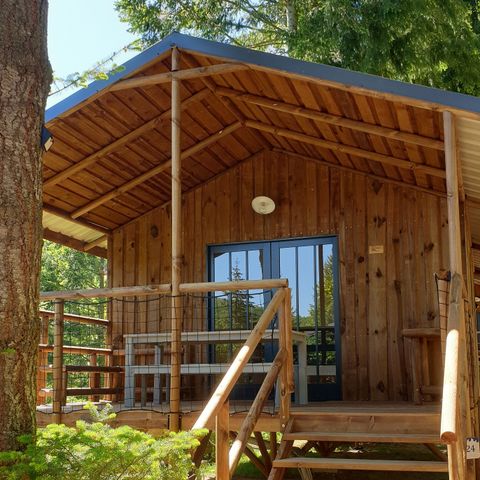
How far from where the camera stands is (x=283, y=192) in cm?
910

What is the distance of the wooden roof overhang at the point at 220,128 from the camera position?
6.11 meters

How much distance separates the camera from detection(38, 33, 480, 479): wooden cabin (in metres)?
5.98

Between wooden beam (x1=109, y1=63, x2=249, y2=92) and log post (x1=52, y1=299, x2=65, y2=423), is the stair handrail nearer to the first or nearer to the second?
log post (x1=52, y1=299, x2=65, y2=423)

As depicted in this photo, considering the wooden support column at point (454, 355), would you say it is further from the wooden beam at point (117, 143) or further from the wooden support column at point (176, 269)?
the wooden beam at point (117, 143)

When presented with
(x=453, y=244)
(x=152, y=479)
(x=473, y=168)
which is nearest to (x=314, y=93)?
(x=473, y=168)

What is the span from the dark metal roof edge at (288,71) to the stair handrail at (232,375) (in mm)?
1789

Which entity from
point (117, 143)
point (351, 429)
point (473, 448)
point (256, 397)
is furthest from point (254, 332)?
point (117, 143)

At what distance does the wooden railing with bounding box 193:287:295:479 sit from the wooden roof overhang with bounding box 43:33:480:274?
189 centimetres

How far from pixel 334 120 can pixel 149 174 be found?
275 cm

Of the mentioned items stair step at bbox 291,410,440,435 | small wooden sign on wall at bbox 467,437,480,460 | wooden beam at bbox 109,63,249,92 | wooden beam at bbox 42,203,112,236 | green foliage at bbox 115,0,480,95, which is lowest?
small wooden sign on wall at bbox 467,437,480,460

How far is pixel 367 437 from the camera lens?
18.0 ft

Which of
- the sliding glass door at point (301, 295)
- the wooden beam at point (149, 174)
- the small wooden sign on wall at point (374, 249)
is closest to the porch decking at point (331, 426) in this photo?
the sliding glass door at point (301, 295)

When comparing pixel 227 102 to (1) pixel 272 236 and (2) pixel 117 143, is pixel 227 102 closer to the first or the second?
(2) pixel 117 143

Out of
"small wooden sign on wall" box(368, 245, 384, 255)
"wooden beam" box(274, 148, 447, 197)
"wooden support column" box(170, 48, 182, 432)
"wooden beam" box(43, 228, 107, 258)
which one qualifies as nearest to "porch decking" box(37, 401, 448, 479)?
Answer: "wooden support column" box(170, 48, 182, 432)
